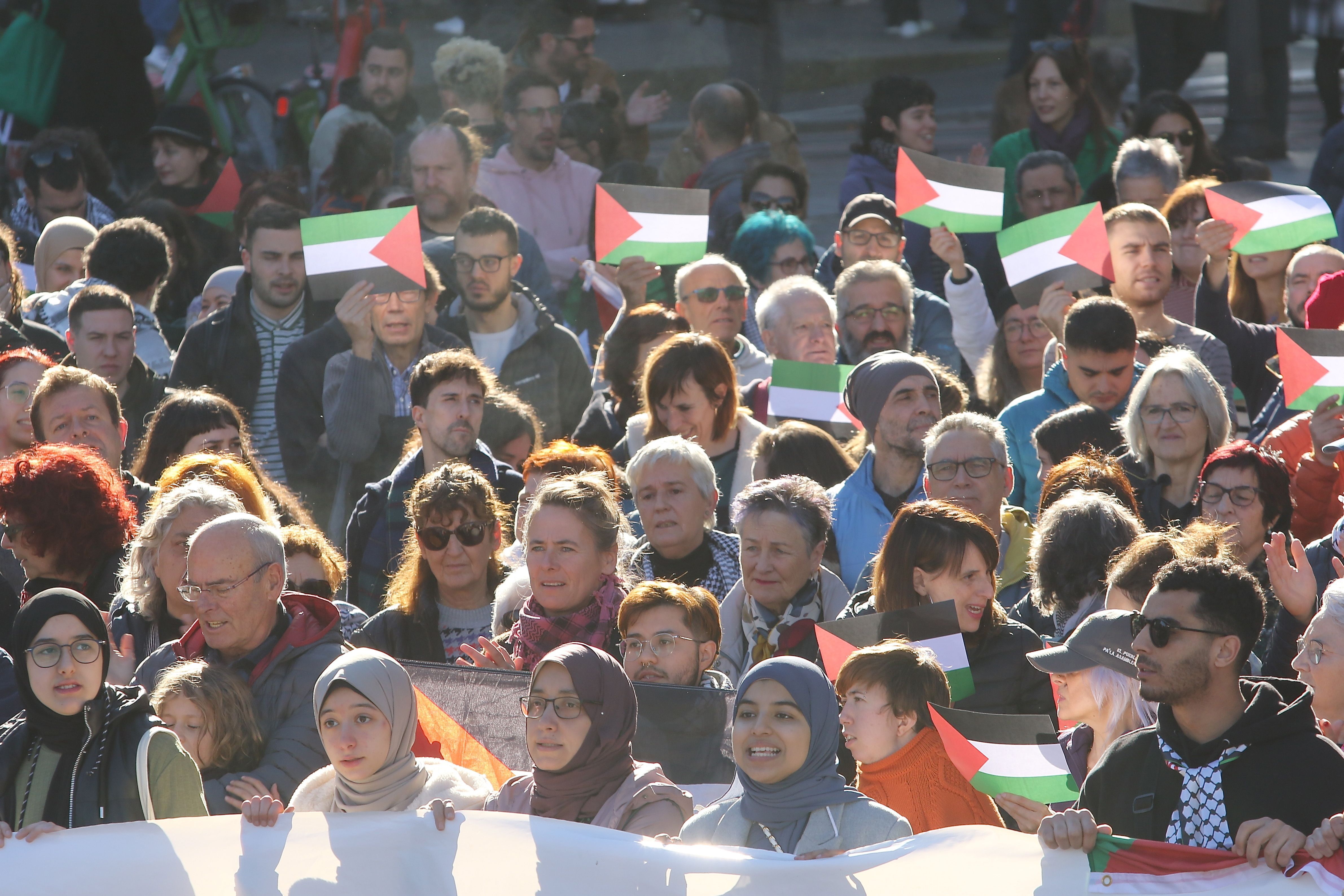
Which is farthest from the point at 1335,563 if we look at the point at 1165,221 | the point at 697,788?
the point at 1165,221

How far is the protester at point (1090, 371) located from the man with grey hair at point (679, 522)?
116cm

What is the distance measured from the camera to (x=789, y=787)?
11.9 ft

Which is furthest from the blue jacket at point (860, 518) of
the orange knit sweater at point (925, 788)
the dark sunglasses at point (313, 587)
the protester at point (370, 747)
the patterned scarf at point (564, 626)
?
the protester at point (370, 747)

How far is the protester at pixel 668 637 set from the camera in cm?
452

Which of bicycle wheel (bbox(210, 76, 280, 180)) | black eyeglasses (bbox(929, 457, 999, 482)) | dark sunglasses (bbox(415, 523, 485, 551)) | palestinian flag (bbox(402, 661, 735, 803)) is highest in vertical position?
bicycle wheel (bbox(210, 76, 280, 180))

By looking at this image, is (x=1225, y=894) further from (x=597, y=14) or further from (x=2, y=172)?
(x=597, y=14)

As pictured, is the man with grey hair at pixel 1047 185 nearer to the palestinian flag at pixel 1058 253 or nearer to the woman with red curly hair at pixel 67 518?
the palestinian flag at pixel 1058 253

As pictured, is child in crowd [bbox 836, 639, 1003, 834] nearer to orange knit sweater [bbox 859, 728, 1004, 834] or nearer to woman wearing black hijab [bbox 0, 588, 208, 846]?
orange knit sweater [bbox 859, 728, 1004, 834]

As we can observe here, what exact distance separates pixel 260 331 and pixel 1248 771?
16.0 feet

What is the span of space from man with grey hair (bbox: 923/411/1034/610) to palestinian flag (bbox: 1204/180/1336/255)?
7.28 feet

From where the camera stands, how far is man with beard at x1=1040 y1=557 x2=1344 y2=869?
3.41 metres

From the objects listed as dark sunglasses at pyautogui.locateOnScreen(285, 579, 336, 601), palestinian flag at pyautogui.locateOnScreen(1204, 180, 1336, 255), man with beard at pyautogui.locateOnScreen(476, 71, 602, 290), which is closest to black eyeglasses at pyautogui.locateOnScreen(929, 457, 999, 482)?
dark sunglasses at pyautogui.locateOnScreen(285, 579, 336, 601)

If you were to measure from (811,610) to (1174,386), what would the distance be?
1488 mm

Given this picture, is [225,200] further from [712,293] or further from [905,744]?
[905,744]
